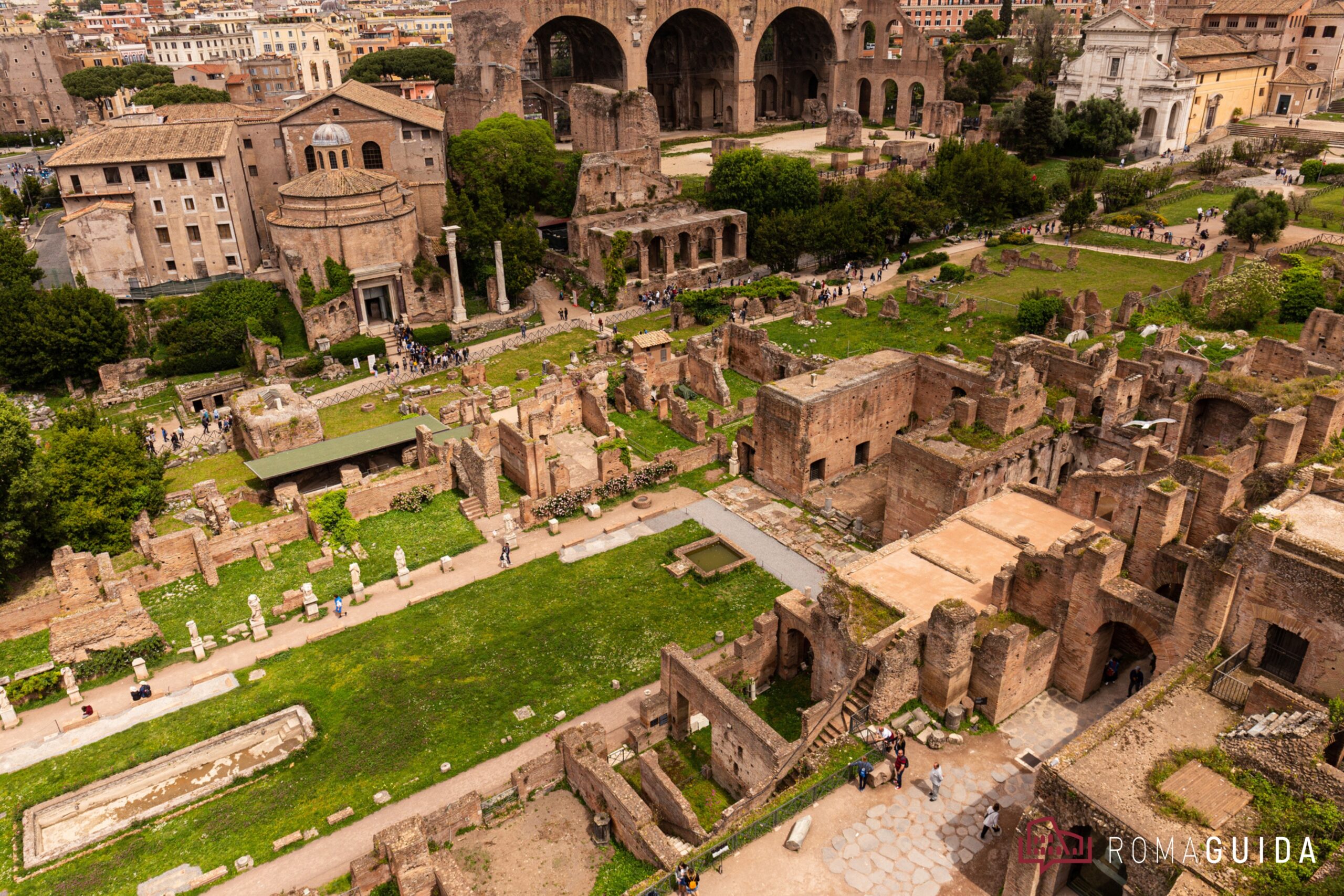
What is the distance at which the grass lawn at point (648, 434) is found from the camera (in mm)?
38344

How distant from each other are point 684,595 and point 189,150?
41828 mm

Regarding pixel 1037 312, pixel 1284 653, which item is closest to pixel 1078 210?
pixel 1037 312

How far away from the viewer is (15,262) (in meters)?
50.2

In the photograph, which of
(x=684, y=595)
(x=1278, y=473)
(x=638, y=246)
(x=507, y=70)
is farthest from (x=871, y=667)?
(x=507, y=70)

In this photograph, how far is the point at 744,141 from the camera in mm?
77688

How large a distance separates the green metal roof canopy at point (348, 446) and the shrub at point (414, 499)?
2.36 metres

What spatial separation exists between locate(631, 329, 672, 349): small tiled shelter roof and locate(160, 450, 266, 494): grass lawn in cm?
1814

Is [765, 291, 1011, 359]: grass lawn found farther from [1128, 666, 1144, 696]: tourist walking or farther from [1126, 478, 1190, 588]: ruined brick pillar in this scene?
[1128, 666, 1144, 696]: tourist walking

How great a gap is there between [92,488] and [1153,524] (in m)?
33.9

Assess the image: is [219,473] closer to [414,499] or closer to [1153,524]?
[414,499]

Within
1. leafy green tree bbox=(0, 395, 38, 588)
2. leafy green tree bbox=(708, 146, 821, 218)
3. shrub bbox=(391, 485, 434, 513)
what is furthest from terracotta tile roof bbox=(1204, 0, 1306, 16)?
leafy green tree bbox=(0, 395, 38, 588)

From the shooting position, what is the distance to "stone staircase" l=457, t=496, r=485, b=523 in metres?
34.1

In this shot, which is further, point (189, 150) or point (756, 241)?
point (756, 241)

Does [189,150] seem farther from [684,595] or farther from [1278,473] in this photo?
[1278,473]
